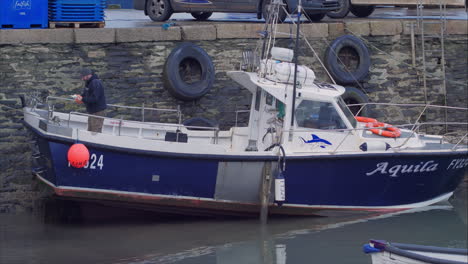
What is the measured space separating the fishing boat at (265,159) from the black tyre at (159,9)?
2962 mm

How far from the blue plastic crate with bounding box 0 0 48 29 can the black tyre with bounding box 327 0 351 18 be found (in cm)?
564

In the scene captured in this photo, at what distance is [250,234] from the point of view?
11.4 meters

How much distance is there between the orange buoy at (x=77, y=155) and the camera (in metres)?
10.7

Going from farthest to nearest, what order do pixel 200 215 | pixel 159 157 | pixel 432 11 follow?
pixel 432 11, pixel 200 215, pixel 159 157

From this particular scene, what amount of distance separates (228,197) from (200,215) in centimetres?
52

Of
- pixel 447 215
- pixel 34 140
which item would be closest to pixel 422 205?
pixel 447 215

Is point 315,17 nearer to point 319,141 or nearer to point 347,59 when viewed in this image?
point 347,59

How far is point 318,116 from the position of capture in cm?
1184

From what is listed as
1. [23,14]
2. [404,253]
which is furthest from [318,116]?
[23,14]

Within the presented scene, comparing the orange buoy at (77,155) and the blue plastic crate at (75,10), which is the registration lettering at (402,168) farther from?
the blue plastic crate at (75,10)

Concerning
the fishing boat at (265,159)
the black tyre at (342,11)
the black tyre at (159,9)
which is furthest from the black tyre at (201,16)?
the fishing boat at (265,159)

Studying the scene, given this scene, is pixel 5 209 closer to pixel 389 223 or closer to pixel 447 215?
pixel 389 223

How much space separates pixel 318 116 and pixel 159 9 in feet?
14.4

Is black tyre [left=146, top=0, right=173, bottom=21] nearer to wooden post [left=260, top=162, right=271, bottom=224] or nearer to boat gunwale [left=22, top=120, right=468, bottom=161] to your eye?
boat gunwale [left=22, top=120, right=468, bottom=161]
